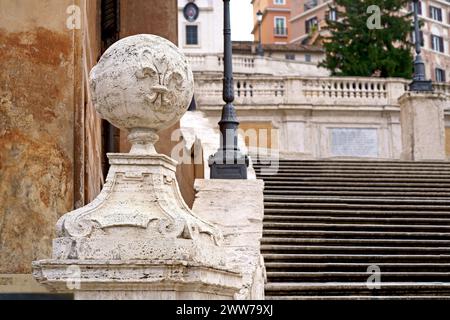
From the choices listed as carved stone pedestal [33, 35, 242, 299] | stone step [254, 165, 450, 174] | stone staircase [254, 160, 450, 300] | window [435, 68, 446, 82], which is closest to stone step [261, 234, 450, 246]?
stone staircase [254, 160, 450, 300]

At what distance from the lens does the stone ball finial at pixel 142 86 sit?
505 cm

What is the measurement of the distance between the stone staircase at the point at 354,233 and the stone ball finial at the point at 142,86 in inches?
206

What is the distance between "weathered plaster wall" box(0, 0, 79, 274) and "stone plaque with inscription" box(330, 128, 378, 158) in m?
22.0

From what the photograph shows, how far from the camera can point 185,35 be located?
67.6m

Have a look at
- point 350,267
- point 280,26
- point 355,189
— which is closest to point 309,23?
point 280,26

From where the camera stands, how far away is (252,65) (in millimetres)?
48500

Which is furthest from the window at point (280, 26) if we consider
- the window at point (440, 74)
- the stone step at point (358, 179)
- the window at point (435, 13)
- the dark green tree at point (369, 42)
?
the stone step at point (358, 179)

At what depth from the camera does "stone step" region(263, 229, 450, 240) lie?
42.6 feet

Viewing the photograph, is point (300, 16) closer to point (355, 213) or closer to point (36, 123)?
point (355, 213)

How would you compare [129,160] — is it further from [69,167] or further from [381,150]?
[381,150]

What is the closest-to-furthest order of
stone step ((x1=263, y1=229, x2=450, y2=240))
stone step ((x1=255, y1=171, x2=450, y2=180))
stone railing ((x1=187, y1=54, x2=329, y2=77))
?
stone step ((x1=263, y1=229, x2=450, y2=240))
stone step ((x1=255, y1=171, x2=450, y2=180))
stone railing ((x1=187, y1=54, x2=329, y2=77))

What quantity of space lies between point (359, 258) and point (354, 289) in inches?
56.8

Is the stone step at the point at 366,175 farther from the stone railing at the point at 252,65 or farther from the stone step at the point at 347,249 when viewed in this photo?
the stone railing at the point at 252,65

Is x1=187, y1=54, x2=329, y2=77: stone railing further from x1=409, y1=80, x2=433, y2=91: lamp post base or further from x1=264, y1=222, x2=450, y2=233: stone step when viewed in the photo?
x1=264, y1=222, x2=450, y2=233: stone step
